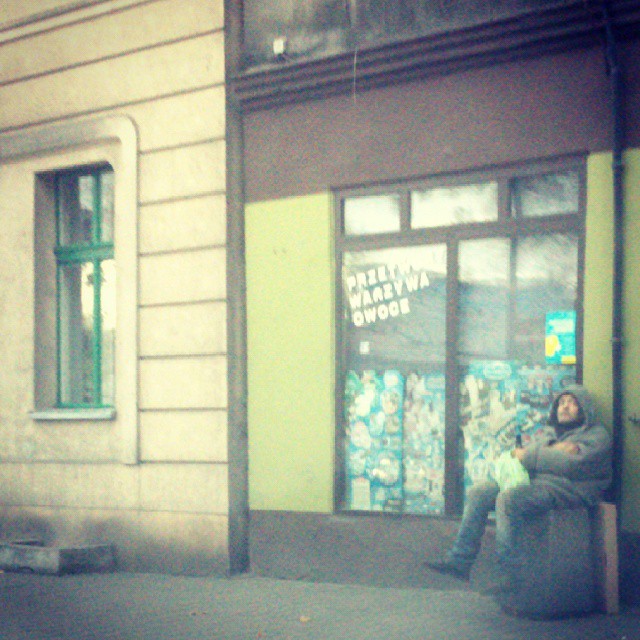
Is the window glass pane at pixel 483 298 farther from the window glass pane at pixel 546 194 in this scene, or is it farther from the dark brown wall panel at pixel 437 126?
the dark brown wall panel at pixel 437 126

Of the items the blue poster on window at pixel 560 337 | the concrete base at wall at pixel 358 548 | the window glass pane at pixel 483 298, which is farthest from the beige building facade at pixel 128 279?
the blue poster on window at pixel 560 337

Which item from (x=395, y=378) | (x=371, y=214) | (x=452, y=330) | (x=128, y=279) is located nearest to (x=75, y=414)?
(x=128, y=279)

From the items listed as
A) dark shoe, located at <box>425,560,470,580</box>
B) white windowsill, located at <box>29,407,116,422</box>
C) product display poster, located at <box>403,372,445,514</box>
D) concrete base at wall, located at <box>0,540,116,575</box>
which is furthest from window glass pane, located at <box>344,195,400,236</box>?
concrete base at wall, located at <box>0,540,116,575</box>

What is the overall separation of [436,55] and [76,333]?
471 centimetres

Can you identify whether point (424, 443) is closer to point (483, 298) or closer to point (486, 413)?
point (486, 413)

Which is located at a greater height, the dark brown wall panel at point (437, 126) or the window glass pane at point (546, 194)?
the dark brown wall panel at point (437, 126)

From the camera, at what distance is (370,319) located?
870cm

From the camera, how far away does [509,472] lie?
283 inches

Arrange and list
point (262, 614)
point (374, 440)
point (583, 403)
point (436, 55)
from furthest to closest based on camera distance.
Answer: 1. point (374, 440)
2. point (436, 55)
3. point (262, 614)
4. point (583, 403)

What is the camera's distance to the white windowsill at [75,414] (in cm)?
1015

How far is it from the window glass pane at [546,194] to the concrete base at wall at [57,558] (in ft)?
15.4

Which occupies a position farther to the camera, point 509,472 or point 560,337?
point 560,337

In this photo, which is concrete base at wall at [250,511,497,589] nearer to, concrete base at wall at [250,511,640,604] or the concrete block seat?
concrete base at wall at [250,511,640,604]

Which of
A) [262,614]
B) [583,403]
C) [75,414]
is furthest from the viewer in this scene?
[75,414]
